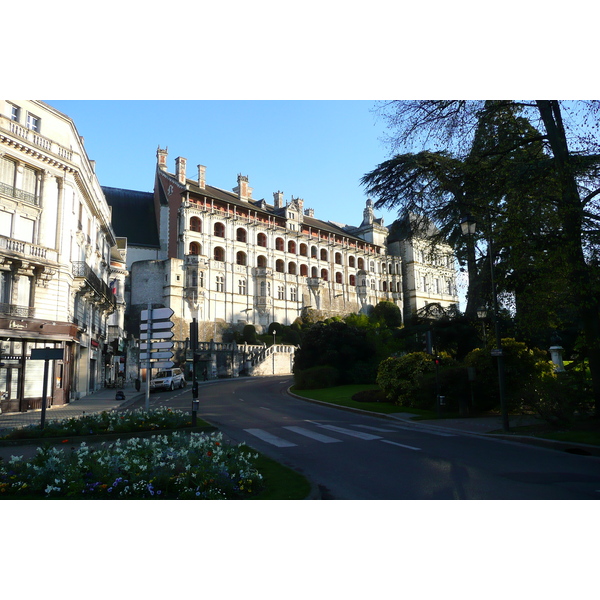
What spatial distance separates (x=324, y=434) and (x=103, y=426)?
6.33 metres

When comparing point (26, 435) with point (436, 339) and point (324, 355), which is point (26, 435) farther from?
point (324, 355)

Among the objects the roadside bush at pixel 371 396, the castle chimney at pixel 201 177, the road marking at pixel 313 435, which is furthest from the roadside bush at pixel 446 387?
the castle chimney at pixel 201 177

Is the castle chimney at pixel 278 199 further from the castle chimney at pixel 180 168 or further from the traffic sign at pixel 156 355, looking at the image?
the traffic sign at pixel 156 355

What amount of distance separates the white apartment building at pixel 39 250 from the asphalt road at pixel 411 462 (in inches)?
473

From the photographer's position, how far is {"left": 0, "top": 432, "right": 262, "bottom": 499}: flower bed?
285 inches

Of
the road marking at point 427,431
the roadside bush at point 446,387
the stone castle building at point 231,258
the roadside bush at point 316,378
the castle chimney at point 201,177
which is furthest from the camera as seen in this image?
the castle chimney at point 201,177

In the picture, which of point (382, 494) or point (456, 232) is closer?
point (382, 494)

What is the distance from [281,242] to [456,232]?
59524 mm

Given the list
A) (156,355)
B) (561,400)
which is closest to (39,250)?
(156,355)

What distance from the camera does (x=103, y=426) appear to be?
14641 mm

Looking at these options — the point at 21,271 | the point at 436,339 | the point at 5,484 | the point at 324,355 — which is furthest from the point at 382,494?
the point at 324,355

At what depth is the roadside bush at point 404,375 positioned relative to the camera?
22297 mm

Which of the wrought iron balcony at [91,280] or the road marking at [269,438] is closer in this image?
the road marking at [269,438]

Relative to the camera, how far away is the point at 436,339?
77.6 ft
